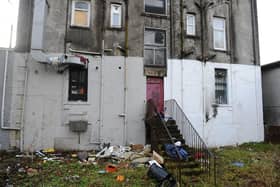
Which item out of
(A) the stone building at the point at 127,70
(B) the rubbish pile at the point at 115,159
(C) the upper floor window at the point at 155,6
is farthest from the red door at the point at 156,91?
(C) the upper floor window at the point at 155,6

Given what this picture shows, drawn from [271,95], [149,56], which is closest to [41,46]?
[149,56]

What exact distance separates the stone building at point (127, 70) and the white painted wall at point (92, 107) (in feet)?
0.14

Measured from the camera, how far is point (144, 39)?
11078mm

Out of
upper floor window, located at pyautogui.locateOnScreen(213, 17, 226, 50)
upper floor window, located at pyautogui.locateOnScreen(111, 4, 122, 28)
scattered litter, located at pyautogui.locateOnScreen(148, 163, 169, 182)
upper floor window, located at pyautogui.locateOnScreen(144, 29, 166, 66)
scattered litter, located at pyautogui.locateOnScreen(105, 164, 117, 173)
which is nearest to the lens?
scattered litter, located at pyautogui.locateOnScreen(148, 163, 169, 182)

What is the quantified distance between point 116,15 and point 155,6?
2.16 m

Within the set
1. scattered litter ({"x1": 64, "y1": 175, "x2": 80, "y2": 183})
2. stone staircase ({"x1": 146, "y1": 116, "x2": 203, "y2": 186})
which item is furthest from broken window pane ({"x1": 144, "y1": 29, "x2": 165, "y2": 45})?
scattered litter ({"x1": 64, "y1": 175, "x2": 80, "y2": 183})

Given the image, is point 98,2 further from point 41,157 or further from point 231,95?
point 231,95

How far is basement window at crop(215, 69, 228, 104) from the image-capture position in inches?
462

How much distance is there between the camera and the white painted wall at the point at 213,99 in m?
11.0

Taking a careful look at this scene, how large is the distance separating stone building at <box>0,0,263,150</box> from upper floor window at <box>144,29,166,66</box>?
51mm

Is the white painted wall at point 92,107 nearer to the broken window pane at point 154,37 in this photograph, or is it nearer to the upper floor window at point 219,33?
the broken window pane at point 154,37

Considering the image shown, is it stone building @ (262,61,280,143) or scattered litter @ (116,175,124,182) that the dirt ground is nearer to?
scattered litter @ (116,175,124,182)

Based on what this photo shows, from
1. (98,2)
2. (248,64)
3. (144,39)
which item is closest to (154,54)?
(144,39)

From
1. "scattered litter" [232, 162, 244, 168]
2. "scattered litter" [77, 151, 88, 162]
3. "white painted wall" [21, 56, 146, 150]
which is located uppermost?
"white painted wall" [21, 56, 146, 150]
